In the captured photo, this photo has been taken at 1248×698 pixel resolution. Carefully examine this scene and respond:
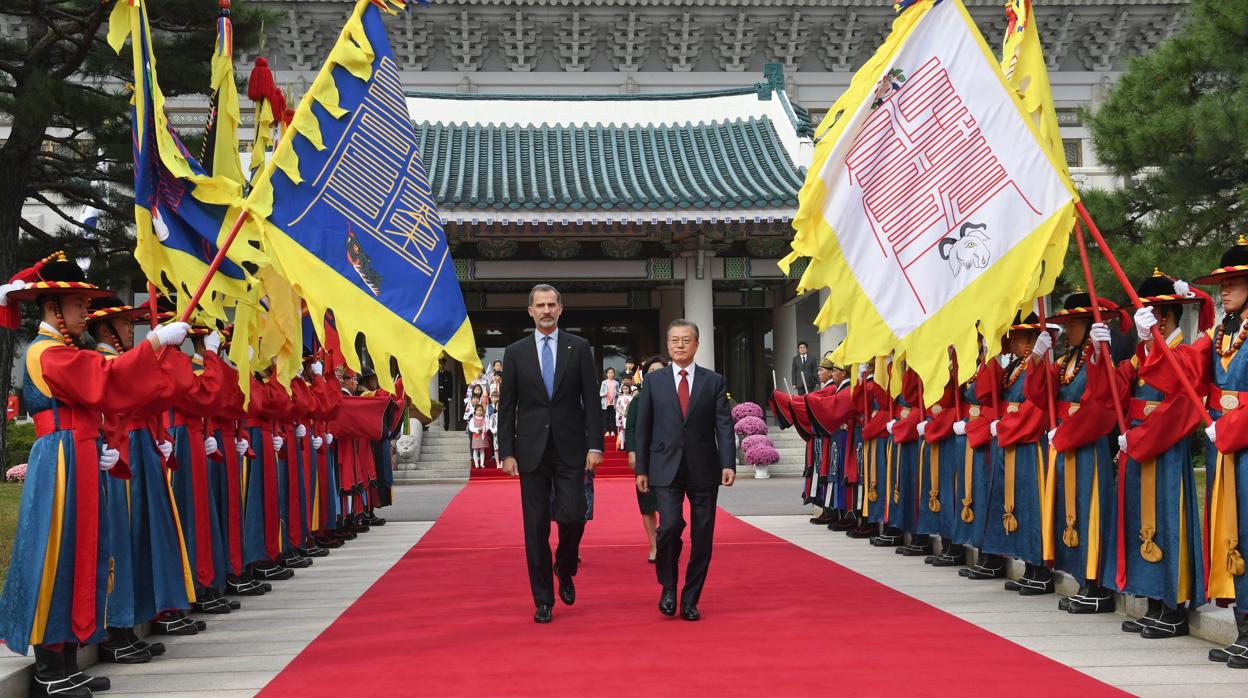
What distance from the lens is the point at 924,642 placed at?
4691 mm

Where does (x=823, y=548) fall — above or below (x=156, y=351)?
below

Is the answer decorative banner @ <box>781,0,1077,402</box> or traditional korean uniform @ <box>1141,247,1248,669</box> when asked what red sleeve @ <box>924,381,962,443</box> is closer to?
decorative banner @ <box>781,0,1077,402</box>

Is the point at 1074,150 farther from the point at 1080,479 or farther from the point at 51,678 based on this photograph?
the point at 51,678

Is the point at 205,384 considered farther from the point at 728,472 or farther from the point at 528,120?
the point at 528,120

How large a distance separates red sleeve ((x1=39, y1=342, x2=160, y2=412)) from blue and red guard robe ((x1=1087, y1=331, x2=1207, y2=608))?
160 inches

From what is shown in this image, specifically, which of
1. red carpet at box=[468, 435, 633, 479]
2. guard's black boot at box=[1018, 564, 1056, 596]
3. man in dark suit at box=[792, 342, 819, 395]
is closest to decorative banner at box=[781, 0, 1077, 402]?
guard's black boot at box=[1018, 564, 1056, 596]

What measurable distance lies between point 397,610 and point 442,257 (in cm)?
183

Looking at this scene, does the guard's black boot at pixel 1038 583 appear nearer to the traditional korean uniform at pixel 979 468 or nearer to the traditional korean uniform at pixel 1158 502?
the traditional korean uniform at pixel 979 468

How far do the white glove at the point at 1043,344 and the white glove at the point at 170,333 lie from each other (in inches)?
163

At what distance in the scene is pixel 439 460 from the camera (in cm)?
1775

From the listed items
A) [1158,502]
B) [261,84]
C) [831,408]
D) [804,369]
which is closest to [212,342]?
[261,84]

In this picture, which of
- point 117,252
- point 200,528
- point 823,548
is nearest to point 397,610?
point 200,528

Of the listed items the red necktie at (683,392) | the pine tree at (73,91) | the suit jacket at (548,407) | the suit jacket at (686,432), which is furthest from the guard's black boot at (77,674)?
the pine tree at (73,91)

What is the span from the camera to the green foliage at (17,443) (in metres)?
15.4
